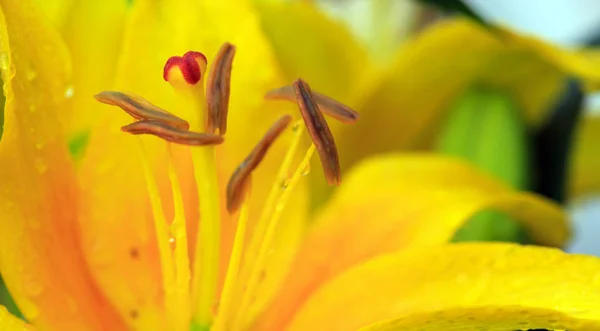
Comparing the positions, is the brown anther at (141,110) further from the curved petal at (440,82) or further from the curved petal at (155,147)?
the curved petal at (440,82)

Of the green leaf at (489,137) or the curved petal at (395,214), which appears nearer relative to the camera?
the curved petal at (395,214)

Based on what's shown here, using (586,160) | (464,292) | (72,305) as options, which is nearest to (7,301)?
(72,305)

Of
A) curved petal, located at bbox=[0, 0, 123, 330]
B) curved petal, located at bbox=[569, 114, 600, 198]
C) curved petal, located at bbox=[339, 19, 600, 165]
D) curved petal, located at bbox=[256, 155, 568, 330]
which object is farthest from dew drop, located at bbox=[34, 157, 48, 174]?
curved petal, located at bbox=[569, 114, 600, 198]

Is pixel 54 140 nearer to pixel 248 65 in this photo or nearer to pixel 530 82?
pixel 248 65

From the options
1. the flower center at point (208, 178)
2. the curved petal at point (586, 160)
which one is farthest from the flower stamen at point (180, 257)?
the curved petal at point (586, 160)

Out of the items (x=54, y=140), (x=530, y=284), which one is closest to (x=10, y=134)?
(x=54, y=140)

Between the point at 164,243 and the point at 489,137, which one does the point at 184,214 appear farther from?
the point at 489,137
